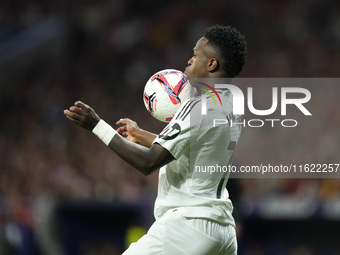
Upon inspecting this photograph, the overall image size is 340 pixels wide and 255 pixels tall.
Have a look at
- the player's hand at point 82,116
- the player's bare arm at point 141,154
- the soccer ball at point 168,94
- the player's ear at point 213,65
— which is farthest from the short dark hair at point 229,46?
the player's hand at point 82,116

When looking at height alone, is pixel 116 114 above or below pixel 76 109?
above

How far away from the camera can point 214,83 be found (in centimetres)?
276

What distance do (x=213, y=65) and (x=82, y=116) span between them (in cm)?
84

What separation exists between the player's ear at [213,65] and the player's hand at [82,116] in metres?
0.75

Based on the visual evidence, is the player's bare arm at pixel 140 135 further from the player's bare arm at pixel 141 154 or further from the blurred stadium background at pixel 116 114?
the blurred stadium background at pixel 116 114

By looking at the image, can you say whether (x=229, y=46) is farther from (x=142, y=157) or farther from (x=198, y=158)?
(x=142, y=157)

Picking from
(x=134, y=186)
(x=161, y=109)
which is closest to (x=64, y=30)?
(x=134, y=186)

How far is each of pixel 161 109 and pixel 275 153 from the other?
5079mm

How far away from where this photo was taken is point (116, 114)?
29.5 ft

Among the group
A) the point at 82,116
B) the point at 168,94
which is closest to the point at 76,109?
the point at 82,116

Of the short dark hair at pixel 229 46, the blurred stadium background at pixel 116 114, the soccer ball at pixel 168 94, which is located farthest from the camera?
the blurred stadium background at pixel 116 114

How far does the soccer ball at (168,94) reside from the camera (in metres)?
3.05

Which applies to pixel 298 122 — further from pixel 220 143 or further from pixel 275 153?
pixel 220 143

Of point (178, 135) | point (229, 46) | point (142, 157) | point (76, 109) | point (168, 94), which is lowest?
point (142, 157)
